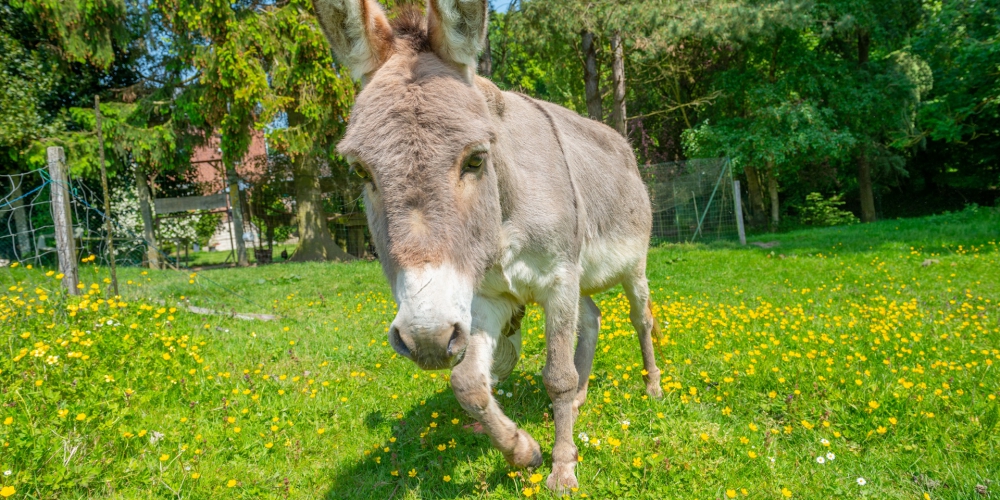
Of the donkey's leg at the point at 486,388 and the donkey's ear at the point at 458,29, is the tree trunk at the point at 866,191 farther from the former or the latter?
the donkey's ear at the point at 458,29

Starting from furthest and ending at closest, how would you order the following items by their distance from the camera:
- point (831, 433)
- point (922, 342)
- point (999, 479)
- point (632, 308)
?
point (922, 342) < point (632, 308) < point (831, 433) < point (999, 479)

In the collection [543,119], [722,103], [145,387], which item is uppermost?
[722,103]

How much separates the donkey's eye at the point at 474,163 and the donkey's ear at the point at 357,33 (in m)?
0.66

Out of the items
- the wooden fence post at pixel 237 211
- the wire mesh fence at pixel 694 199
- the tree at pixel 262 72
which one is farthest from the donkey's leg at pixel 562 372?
the wooden fence post at pixel 237 211

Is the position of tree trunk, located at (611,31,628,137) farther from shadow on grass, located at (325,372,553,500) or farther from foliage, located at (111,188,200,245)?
foliage, located at (111,188,200,245)

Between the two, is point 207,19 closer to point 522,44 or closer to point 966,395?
point 522,44

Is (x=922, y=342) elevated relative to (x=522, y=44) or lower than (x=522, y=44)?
lower

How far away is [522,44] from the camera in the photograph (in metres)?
14.5

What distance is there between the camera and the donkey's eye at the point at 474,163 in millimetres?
1993

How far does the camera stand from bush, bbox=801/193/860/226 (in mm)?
23891

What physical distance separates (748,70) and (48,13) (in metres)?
22.8

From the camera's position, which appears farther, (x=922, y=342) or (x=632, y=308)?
(x=922, y=342)

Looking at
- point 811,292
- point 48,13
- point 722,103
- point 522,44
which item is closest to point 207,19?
point 48,13

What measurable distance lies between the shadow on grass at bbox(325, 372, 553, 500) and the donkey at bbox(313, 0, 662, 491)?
31 centimetres
